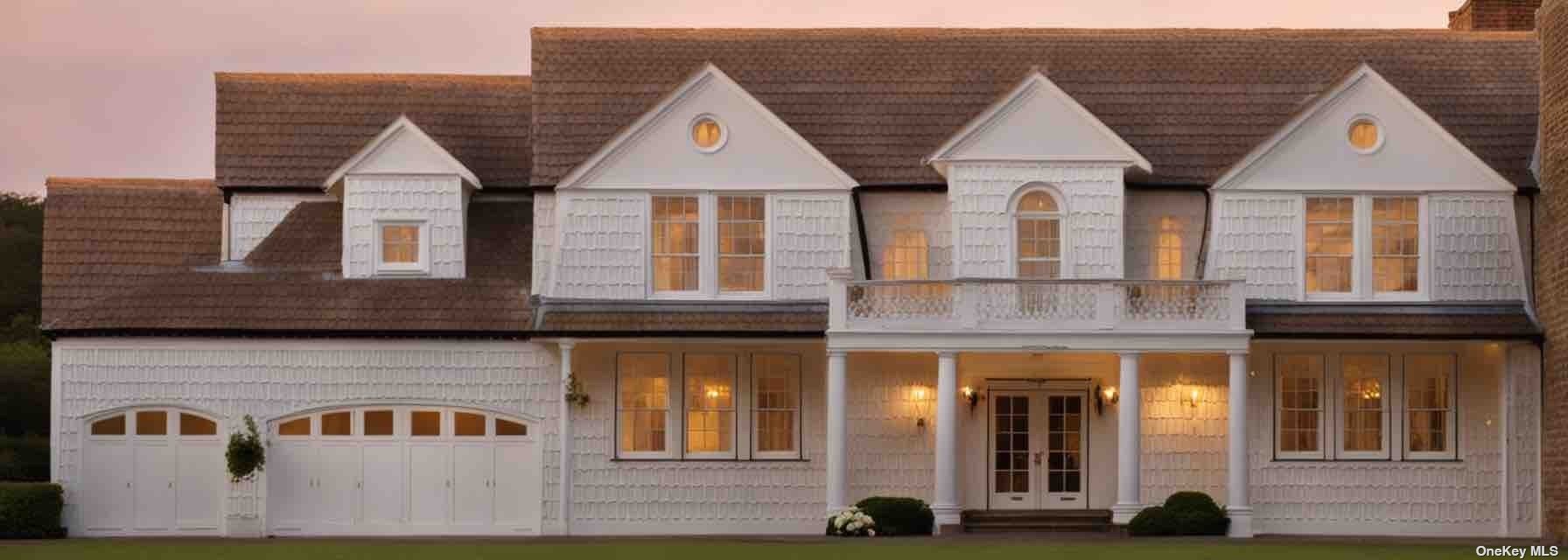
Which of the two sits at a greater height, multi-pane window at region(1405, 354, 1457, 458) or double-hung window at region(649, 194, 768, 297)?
double-hung window at region(649, 194, 768, 297)

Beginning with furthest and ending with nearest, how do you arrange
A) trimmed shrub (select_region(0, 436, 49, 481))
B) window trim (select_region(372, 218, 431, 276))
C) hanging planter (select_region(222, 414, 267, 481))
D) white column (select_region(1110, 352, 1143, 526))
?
trimmed shrub (select_region(0, 436, 49, 481)), window trim (select_region(372, 218, 431, 276)), hanging planter (select_region(222, 414, 267, 481)), white column (select_region(1110, 352, 1143, 526))

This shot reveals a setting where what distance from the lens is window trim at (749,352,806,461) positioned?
40.8 metres

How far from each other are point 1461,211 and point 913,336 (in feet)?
28.4

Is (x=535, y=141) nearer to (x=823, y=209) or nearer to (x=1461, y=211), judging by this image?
(x=823, y=209)

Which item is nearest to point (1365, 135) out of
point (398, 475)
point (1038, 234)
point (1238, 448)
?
point (1038, 234)

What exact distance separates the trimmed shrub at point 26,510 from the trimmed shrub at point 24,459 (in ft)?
31.8

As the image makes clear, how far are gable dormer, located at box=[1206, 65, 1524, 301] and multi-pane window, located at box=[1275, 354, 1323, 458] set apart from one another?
3.60 feet

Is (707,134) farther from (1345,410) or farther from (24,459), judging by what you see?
(24,459)

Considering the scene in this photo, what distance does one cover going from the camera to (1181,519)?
1516 inches

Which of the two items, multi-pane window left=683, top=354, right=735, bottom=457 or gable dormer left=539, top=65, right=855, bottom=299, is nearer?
gable dormer left=539, top=65, right=855, bottom=299

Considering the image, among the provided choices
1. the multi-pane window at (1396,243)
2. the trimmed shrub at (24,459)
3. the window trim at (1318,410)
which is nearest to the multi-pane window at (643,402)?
the window trim at (1318,410)

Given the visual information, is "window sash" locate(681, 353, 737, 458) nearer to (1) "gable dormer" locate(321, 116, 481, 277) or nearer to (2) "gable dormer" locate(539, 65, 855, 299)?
(2) "gable dormer" locate(539, 65, 855, 299)

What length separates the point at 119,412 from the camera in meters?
40.4

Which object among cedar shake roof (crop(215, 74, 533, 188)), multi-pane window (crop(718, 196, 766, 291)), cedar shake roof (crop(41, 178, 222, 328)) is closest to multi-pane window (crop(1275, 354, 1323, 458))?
multi-pane window (crop(718, 196, 766, 291))
